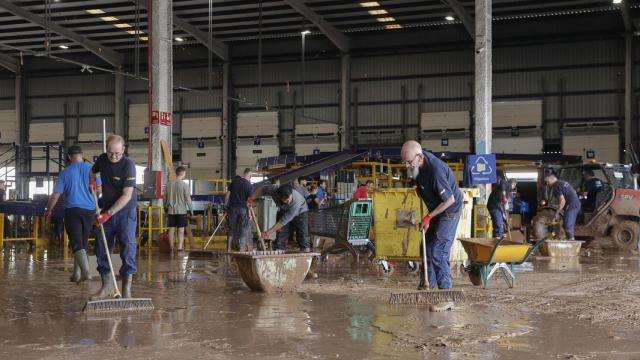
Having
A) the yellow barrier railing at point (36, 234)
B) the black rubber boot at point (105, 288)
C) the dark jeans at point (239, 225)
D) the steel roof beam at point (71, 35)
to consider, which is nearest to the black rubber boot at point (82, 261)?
the black rubber boot at point (105, 288)

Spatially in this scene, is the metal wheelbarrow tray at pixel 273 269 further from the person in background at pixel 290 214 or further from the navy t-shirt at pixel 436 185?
the navy t-shirt at pixel 436 185

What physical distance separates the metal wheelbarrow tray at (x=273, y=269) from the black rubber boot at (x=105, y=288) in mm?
1483

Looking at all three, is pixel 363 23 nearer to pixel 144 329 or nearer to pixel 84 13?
pixel 84 13

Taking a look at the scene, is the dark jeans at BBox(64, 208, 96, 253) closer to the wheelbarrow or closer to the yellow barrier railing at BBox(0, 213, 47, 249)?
the wheelbarrow

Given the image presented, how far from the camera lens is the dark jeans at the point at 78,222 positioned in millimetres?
9367

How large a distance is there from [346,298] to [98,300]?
2661 mm

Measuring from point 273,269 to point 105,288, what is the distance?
Answer: 189cm

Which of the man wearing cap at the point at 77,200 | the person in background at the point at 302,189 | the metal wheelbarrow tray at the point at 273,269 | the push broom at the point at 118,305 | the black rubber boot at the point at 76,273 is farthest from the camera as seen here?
the person in background at the point at 302,189

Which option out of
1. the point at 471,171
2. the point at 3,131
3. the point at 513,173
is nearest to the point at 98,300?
the point at 471,171

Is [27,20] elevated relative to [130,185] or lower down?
elevated

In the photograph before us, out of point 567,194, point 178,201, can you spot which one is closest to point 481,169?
point 567,194

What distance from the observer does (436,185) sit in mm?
7922

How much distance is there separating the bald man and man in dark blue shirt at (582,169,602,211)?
1094 cm

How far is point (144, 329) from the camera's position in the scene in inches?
253
